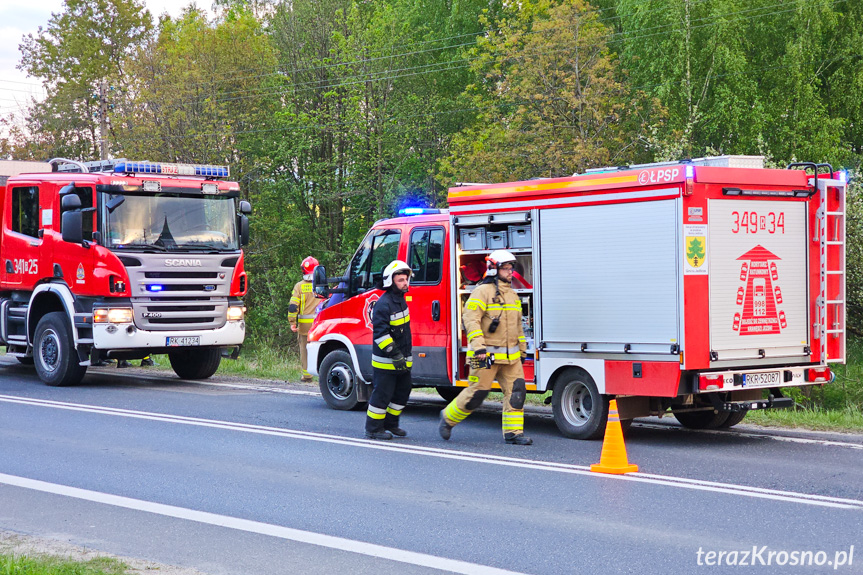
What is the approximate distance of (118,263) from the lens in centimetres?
1435

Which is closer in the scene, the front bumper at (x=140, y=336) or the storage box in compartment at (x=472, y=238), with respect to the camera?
the storage box in compartment at (x=472, y=238)

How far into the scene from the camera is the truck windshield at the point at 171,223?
1457 centimetres

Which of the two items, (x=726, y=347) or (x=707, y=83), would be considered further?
(x=707, y=83)

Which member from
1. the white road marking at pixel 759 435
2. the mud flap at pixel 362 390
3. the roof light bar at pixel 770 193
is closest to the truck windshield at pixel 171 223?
the mud flap at pixel 362 390

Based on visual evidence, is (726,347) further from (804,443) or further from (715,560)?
(715,560)

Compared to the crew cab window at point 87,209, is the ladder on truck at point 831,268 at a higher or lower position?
lower

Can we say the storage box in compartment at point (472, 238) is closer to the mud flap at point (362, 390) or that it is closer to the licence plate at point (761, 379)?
the mud flap at point (362, 390)

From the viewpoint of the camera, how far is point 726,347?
31.6 feet

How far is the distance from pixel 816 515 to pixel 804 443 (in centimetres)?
332

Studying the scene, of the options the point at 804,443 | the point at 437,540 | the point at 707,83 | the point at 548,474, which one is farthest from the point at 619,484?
the point at 707,83

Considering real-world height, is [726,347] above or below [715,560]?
above

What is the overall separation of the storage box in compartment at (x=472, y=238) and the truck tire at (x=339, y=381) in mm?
2238

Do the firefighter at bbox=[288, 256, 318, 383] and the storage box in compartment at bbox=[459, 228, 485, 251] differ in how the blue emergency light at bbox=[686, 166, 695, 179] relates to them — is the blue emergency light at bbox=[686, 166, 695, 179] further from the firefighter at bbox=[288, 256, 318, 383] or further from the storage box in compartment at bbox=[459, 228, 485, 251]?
the firefighter at bbox=[288, 256, 318, 383]

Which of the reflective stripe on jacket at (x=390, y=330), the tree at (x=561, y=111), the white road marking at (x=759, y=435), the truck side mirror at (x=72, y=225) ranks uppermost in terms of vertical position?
the tree at (x=561, y=111)
